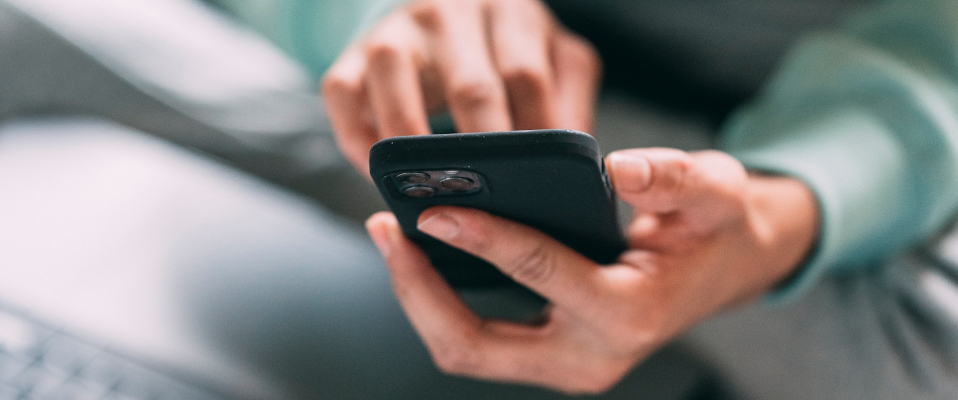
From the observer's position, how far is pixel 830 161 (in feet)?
1.46

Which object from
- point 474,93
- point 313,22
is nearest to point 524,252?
point 474,93

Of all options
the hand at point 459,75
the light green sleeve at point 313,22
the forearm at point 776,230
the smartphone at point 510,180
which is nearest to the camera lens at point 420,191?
the smartphone at point 510,180

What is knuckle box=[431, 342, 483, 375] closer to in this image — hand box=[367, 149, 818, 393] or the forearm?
hand box=[367, 149, 818, 393]

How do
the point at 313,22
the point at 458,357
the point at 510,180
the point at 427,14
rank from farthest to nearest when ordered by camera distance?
the point at 313,22 < the point at 427,14 < the point at 458,357 < the point at 510,180

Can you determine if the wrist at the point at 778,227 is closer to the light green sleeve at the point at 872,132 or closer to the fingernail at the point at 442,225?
the light green sleeve at the point at 872,132

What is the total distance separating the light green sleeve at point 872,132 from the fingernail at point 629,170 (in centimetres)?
18

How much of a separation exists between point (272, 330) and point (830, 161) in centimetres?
41

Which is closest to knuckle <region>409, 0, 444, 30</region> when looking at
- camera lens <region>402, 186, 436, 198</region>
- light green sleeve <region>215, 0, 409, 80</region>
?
light green sleeve <region>215, 0, 409, 80</region>

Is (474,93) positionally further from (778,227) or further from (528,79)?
(778,227)

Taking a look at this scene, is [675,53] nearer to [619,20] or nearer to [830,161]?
[619,20]

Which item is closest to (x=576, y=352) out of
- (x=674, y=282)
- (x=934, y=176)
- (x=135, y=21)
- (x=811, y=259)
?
(x=674, y=282)

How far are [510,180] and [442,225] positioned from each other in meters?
0.05

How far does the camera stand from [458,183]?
A: 0.90ft

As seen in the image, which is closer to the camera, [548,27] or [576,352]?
[576,352]
